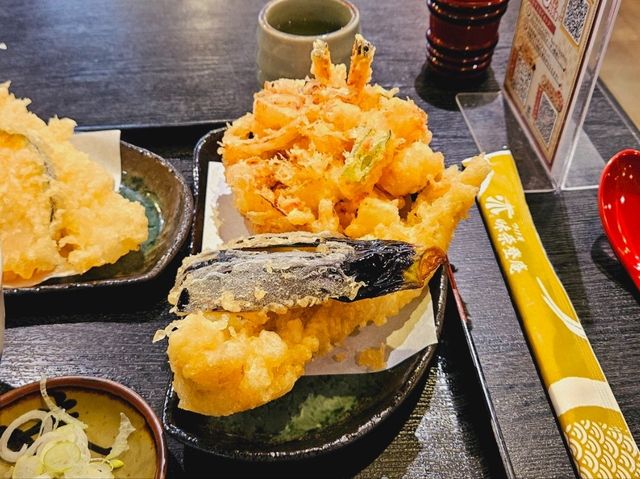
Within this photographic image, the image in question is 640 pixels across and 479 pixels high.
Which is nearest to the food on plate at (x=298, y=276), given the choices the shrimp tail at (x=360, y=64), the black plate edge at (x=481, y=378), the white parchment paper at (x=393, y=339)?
the white parchment paper at (x=393, y=339)

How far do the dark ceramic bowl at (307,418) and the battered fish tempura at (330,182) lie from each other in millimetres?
121

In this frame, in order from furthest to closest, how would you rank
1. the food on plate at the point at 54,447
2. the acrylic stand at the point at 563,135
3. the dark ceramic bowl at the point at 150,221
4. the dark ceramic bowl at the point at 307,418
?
the acrylic stand at the point at 563,135, the dark ceramic bowl at the point at 150,221, the dark ceramic bowl at the point at 307,418, the food on plate at the point at 54,447

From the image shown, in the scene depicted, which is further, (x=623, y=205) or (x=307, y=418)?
(x=623, y=205)

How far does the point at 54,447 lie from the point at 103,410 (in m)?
0.12

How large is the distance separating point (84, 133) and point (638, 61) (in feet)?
9.41

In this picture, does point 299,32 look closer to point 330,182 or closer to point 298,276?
point 330,182

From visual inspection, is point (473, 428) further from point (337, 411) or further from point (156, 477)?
point (156, 477)

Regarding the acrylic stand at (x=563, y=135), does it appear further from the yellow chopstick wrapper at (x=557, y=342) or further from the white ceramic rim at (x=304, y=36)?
the white ceramic rim at (x=304, y=36)

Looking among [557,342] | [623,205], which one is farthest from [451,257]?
[623,205]

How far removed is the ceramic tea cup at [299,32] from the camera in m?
2.12

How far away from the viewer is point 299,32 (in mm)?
2262

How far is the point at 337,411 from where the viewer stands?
147 cm

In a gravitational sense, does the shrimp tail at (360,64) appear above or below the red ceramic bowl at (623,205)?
above

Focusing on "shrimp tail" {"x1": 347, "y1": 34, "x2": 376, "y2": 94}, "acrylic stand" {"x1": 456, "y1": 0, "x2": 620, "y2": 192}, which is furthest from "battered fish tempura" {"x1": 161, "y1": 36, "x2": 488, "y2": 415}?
"acrylic stand" {"x1": 456, "y1": 0, "x2": 620, "y2": 192}
